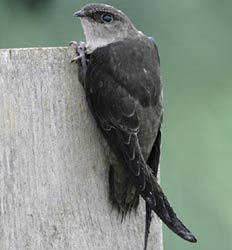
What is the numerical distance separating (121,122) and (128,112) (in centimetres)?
3

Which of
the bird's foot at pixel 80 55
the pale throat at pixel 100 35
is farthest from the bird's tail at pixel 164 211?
the pale throat at pixel 100 35

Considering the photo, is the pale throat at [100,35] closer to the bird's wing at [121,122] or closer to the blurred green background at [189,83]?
the bird's wing at [121,122]

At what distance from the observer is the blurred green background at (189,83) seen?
10.4 feet

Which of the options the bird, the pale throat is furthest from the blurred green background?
the bird

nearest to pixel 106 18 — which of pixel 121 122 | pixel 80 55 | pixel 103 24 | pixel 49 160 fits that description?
pixel 103 24

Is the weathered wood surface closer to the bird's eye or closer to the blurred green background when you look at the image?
the bird's eye

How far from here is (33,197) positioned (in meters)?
2.32

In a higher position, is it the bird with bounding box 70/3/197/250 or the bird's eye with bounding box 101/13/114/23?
the bird's eye with bounding box 101/13/114/23

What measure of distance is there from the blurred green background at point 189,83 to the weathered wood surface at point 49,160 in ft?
2.51

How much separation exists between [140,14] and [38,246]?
3.99 ft

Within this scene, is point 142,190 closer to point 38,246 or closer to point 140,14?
point 38,246

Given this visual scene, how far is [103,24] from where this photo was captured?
2598 millimetres

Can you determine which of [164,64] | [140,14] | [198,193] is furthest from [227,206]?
[140,14]

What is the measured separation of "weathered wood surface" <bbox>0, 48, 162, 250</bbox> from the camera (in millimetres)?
2287
